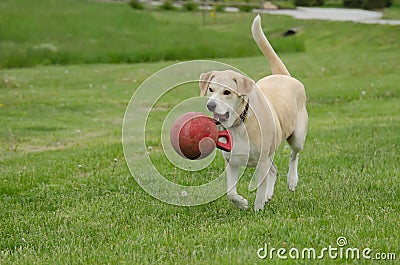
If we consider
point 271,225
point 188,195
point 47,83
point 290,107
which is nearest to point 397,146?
point 290,107

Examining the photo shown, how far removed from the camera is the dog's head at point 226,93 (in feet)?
18.4

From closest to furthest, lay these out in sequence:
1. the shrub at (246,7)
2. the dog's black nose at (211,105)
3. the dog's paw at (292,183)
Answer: the dog's black nose at (211,105)
the dog's paw at (292,183)
the shrub at (246,7)

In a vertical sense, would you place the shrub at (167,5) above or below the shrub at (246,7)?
above

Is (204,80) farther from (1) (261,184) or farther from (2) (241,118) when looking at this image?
(1) (261,184)

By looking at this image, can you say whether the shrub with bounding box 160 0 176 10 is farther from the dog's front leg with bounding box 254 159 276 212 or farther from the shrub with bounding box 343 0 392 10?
the dog's front leg with bounding box 254 159 276 212

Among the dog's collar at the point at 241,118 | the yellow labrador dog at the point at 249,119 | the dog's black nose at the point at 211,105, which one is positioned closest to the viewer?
the dog's black nose at the point at 211,105

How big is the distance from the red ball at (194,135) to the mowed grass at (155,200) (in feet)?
2.01

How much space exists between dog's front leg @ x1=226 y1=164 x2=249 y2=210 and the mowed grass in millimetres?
103

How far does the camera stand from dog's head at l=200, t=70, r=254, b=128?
561 centimetres

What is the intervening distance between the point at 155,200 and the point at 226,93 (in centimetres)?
150

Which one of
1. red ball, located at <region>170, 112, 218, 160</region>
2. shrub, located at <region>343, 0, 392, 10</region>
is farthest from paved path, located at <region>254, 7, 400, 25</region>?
red ball, located at <region>170, 112, 218, 160</region>

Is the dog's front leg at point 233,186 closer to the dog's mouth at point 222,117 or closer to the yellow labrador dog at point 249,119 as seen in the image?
the yellow labrador dog at point 249,119

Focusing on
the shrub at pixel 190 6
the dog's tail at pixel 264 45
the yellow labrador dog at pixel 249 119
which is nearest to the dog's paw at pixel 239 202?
the yellow labrador dog at pixel 249 119

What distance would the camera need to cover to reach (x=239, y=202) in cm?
609
